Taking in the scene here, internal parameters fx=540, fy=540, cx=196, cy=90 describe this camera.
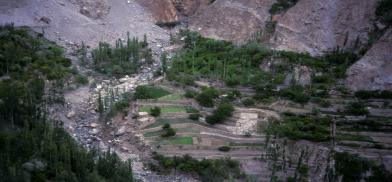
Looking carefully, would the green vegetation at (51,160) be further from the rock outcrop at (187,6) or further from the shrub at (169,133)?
the rock outcrop at (187,6)

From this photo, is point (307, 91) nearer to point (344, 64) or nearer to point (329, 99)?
point (329, 99)

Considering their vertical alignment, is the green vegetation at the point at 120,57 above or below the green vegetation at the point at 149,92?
above

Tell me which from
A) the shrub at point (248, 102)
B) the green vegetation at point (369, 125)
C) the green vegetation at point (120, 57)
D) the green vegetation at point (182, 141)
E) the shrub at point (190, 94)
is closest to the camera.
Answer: the green vegetation at point (182, 141)

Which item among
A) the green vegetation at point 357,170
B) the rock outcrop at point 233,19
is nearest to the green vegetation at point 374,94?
the green vegetation at point 357,170

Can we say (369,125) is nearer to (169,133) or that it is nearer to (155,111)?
(169,133)

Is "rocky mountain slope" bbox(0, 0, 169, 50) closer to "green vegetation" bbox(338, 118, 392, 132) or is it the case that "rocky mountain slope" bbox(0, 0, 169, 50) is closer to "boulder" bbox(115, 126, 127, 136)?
"boulder" bbox(115, 126, 127, 136)
